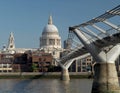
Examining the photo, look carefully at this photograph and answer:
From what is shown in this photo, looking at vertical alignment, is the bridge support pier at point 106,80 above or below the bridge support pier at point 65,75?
below

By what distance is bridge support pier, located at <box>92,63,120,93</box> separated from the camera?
174ft

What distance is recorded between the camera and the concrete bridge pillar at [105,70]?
53.1 meters

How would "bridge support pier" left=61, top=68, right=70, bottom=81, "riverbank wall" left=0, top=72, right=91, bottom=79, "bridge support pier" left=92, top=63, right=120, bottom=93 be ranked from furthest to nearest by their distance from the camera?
1. "riverbank wall" left=0, top=72, right=91, bottom=79
2. "bridge support pier" left=61, top=68, right=70, bottom=81
3. "bridge support pier" left=92, top=63, right=120, bottom=93

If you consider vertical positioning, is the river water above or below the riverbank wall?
below

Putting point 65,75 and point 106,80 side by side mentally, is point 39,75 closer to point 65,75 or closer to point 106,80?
point 65,75

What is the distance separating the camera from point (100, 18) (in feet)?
164

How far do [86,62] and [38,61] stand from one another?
60.3 ft

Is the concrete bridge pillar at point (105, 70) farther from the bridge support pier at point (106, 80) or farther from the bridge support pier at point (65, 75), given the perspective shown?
the bridge support pier at point (65, 75)

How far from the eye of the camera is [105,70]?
53.9 m

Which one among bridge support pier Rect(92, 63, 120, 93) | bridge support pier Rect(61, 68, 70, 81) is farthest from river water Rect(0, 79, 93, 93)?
bridge support pier Rect(61, 68, 70, 81)

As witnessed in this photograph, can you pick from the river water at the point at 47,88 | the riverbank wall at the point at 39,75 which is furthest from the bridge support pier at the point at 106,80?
the riverbank wall at the point at 39,75

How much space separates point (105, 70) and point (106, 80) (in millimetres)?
1298

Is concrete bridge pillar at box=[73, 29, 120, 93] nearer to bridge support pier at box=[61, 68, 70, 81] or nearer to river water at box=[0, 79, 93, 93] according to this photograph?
river water at box=[0, 79, 93, 93]

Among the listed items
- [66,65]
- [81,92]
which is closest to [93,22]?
[81,92]
